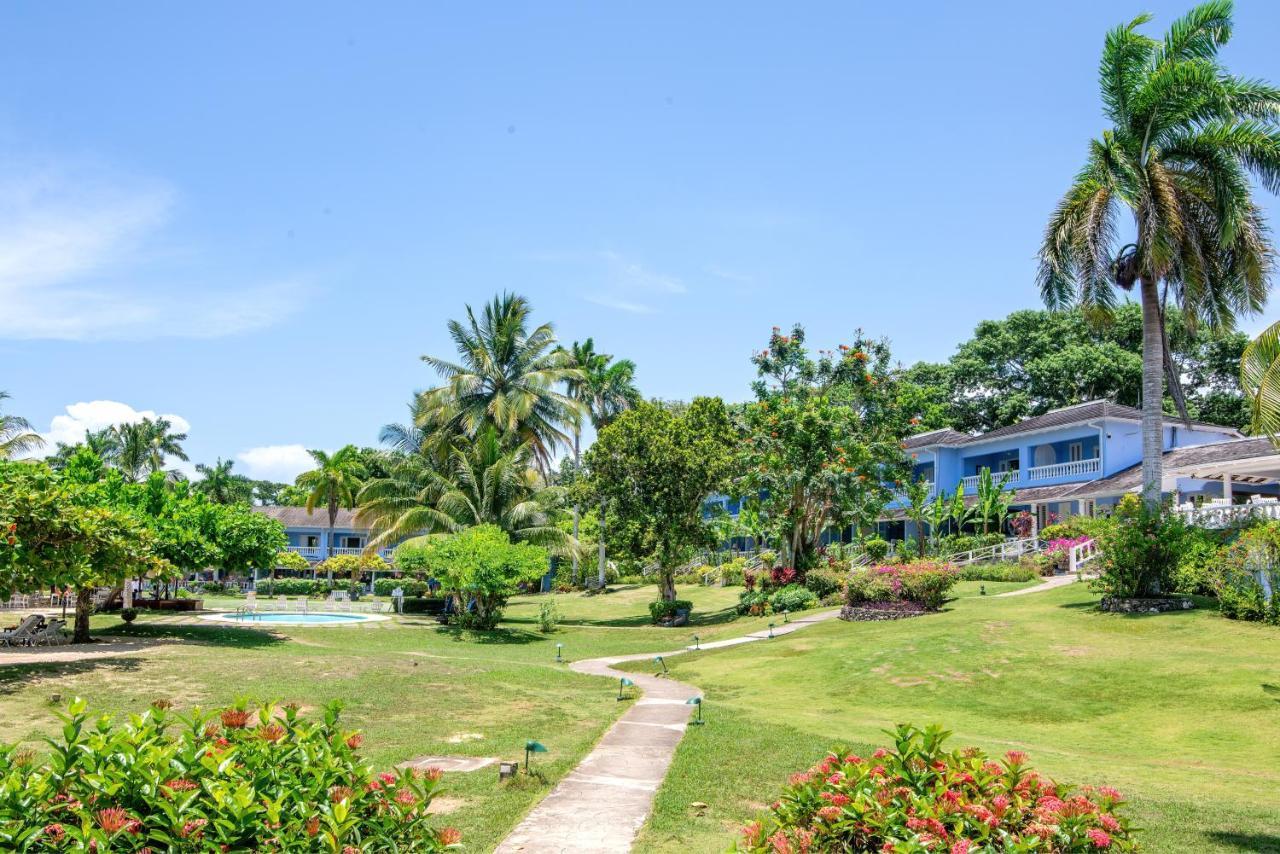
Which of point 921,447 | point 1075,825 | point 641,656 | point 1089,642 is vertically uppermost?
point 921,447

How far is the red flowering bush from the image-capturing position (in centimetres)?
515

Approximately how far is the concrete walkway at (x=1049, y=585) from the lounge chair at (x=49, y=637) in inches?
1041

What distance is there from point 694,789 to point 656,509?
25691 millimetres

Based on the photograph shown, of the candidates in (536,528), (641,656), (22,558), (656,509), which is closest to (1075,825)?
(22,558)

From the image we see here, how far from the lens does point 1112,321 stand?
25109 mm

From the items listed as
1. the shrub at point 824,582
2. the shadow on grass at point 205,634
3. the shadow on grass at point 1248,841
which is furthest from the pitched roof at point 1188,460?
the shadow on grass at point 205,634

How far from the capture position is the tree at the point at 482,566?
31.0 metres

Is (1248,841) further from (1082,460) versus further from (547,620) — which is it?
(1082,460)

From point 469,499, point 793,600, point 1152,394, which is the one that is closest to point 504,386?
point 469,499

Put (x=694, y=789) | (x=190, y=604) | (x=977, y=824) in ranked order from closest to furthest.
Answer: (x=977, y=824), (x=694, y=789), (x=190, y=604)

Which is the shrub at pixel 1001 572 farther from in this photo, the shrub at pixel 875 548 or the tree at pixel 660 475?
the tree at pixel 660 475

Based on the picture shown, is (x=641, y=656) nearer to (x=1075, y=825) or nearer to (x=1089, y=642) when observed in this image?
(x=1089, y=642)

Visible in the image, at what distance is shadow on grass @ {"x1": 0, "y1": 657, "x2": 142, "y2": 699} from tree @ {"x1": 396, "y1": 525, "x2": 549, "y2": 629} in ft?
40.5

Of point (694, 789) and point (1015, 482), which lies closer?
point (694, 789)
